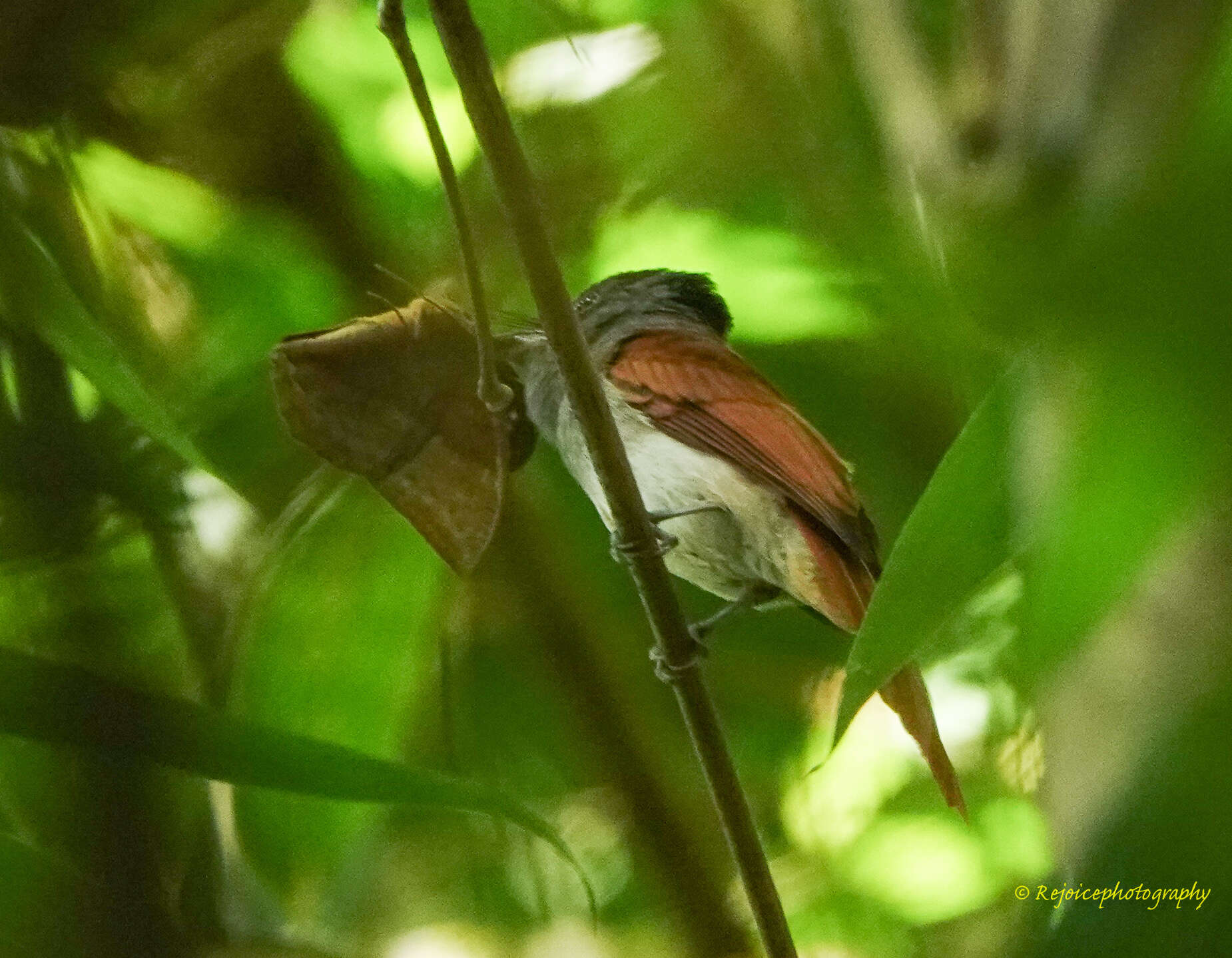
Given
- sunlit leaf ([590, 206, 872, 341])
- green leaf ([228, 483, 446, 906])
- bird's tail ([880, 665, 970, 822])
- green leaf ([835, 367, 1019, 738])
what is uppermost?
sunlit leaf ([590, 206, 872, 341])

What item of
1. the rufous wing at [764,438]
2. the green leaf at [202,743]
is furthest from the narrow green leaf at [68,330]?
the rufous wing at [764,438]

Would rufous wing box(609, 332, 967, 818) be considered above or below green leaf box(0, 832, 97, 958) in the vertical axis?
above

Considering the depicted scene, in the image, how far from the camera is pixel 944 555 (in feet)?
2.08

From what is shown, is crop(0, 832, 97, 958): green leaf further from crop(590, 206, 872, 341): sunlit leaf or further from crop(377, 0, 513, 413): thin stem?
crop(590, 206, 872, 341): sunlit leaf

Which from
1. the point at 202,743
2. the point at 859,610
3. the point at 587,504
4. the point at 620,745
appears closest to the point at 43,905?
the point at 202,743

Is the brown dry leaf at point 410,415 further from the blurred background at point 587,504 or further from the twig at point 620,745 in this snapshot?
the twig at point 620,745

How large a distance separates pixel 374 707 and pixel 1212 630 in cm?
71

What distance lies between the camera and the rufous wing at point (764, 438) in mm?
1245

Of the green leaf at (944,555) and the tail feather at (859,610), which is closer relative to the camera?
the green leaf at (944,555)

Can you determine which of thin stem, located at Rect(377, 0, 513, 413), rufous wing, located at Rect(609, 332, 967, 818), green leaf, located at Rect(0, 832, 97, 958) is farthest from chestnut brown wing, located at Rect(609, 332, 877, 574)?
green leaf, located at Rect(0, 832, 97, 958)

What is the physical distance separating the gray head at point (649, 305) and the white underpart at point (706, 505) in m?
0.09

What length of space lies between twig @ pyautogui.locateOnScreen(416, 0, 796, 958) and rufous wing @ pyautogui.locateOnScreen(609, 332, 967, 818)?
0.26 metres

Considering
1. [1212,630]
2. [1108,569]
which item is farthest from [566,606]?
[1108,569]

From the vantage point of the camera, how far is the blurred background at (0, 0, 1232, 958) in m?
0.41
